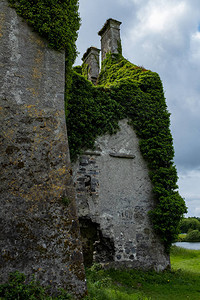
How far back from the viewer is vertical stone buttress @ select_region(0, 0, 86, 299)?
2.96 meters

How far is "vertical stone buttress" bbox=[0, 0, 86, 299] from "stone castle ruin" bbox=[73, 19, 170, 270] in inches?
144

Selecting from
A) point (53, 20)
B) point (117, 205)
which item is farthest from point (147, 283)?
point (53, 20)

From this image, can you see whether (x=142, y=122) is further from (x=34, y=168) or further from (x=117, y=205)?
(x=34, y=168)

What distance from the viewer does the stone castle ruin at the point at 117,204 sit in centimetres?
716

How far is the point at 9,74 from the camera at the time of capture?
3.92 m

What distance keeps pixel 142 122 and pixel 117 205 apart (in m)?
3.37

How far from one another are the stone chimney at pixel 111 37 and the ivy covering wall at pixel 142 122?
7.86ft

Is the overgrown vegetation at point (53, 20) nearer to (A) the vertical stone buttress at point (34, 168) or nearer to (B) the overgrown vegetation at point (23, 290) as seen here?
(A) the vertical stone buttress at point (34, 168)

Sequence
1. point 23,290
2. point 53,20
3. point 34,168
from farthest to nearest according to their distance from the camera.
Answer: point 53,20
point 34,168
point 23,290

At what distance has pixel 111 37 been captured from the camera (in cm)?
1152

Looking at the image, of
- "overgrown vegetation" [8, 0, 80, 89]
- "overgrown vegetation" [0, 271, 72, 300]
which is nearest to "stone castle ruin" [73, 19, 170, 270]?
"overgrown vegetation" [8, 0, 80, 89]

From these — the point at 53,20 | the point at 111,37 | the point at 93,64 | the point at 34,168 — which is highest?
the point at 111,37

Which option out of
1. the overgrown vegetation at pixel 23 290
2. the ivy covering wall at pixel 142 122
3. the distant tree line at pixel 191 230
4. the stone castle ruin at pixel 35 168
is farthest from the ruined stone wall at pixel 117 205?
the distant tree line at pixel 191 230

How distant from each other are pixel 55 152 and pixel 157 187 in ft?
17.5
